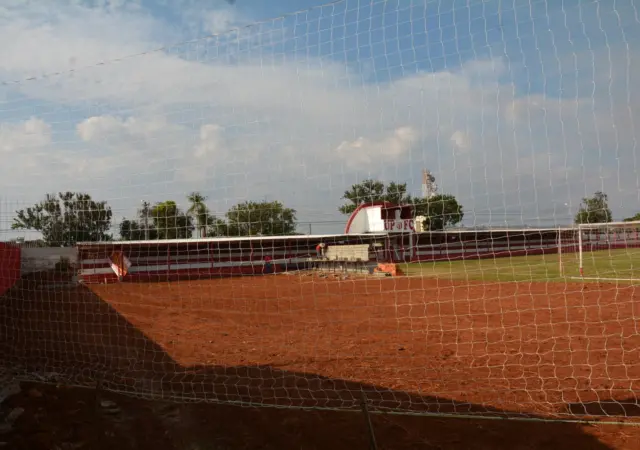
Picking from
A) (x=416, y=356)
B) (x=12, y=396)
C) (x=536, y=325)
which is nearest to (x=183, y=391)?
(x=12, y=396)

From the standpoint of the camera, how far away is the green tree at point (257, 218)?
205 inches

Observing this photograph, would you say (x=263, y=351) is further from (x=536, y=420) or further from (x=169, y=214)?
(x=536, y=420)

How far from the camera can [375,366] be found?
5.60 m

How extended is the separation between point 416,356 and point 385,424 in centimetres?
234

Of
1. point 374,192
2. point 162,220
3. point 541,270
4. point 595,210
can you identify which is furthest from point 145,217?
point 541,270

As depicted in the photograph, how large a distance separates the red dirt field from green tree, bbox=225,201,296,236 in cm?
170

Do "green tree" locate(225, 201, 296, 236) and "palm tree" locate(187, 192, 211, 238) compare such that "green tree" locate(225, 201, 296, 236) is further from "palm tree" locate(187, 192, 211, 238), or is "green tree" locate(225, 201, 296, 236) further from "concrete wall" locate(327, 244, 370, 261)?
"concrete wall" locate(327, 244, 370, 261)

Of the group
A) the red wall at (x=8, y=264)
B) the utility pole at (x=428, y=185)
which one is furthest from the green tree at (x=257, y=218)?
the red wall at (x=8, y=264)

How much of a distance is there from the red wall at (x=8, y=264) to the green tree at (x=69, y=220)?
3337 millimetres

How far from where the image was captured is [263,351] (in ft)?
21.4

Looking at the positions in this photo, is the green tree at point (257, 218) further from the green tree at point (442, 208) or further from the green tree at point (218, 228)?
the green tree at point (442, 208)

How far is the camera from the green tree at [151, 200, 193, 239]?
545 centimetres

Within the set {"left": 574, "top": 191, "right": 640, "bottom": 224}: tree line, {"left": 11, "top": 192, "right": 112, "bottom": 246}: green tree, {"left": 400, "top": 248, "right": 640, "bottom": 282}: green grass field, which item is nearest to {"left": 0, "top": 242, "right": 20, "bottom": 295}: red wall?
{"left": 11, "top": 192, "right": 112, "bottom": 246}: green tree

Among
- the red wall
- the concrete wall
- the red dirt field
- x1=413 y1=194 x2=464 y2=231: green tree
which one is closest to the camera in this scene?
the red dirt field
